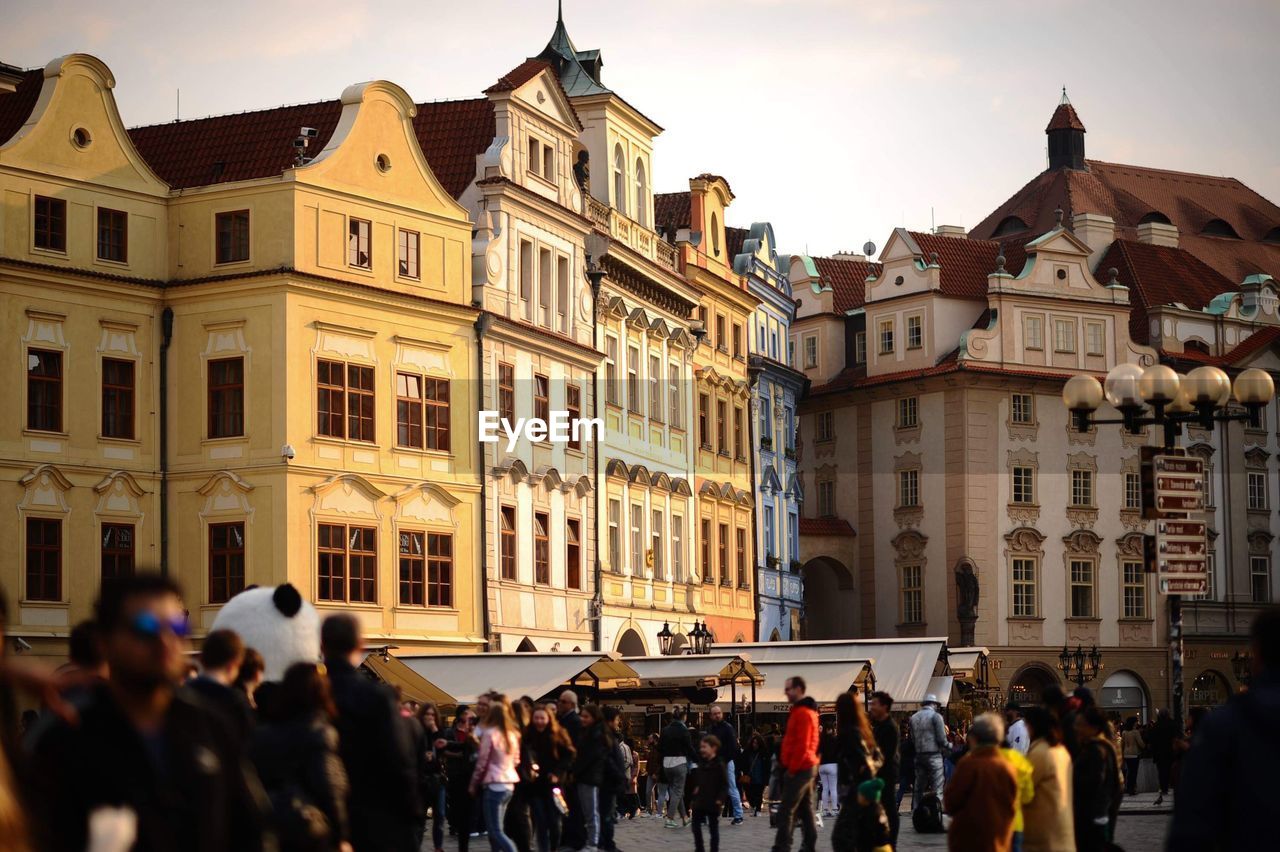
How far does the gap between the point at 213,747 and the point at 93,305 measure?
3571cm

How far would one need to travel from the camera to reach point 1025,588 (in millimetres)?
71688

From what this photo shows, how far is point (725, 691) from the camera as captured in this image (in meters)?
46.2

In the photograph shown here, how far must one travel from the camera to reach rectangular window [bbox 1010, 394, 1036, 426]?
7244cm

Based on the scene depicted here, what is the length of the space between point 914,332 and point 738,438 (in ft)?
43.6

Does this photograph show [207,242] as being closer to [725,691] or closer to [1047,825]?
[725,691]

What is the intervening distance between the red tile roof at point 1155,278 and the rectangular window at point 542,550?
33.5 meters

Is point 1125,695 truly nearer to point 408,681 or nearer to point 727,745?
point 408,681

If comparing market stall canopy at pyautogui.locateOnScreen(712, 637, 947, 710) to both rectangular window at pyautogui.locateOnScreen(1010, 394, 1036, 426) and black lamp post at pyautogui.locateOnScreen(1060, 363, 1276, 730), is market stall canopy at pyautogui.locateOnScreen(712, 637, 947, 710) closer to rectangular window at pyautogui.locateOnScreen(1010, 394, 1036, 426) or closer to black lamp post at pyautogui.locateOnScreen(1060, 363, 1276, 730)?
black lamp post at pyautogui.locateOnScreen(1060, 363, 1276, 730)

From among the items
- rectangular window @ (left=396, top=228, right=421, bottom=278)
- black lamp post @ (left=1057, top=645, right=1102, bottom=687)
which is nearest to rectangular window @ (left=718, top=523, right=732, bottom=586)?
black lamp post @ (left=1057, top=645, right=1102, bottom=687)

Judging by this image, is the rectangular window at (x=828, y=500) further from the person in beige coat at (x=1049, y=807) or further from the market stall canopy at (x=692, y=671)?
the person in beige coat at (x=1049, y=807)

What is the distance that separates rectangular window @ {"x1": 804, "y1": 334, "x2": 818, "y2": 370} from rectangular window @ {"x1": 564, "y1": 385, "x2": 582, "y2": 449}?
27728 mm

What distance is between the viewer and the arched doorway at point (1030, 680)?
70850 millimetres

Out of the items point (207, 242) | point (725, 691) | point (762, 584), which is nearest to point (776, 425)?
point (762, 584)

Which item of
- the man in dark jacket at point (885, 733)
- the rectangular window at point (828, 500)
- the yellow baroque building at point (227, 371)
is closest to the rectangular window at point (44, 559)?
the yellow baroque building at point (227, 371)
